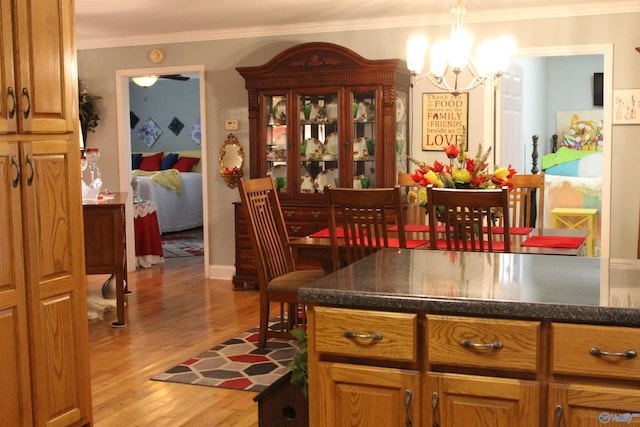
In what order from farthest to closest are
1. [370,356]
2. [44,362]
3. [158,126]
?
[158,126] → [44,362] → [370,356]

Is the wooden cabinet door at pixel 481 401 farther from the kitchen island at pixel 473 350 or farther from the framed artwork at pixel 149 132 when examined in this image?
the framed artwork at pixel 149 132

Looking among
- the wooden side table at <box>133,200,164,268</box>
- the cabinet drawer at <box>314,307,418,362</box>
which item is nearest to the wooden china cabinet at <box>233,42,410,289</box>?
the wooden side table at <box>133,200,164,268</box>

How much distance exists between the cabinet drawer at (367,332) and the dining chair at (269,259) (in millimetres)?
2375

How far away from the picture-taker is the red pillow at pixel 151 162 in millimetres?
11932

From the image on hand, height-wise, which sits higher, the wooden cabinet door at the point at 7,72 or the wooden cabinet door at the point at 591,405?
the wooden cabinet door at the point at 7,72

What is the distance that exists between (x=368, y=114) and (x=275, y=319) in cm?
180

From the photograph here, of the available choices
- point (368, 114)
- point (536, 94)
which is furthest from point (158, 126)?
point (368, 114)

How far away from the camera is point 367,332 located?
1927 millimetres

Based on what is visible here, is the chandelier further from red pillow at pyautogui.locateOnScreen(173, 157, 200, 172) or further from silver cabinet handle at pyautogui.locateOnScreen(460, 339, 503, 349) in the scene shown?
red pillow at pyautogui.locateOnScreen(173, 157, 200, 172)

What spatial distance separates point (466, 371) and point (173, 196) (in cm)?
891

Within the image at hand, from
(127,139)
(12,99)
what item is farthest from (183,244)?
(12,99)

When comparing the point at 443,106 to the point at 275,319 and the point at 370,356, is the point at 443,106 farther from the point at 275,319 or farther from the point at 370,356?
the point at 370,356

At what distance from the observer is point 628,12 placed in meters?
5.71

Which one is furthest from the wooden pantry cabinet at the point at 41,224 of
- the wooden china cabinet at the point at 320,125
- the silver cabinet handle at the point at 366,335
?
the wooden china cabinet at the point at 320,125
